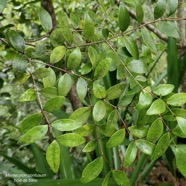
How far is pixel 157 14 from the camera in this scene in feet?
1.15

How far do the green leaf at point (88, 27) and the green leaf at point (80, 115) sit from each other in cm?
10

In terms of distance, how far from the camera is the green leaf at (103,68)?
317 mm

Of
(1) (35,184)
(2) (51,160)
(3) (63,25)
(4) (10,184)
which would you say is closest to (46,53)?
(3) (63,25)

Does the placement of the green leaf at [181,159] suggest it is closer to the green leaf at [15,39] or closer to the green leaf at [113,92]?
the green leaf at [113,92]

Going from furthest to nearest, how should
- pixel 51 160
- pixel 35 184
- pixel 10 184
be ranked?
1. pixel 10 184
2. pixel 35 184
3. pixel 51 160

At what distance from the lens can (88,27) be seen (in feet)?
1.08

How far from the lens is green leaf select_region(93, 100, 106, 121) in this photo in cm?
31

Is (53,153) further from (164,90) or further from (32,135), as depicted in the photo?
(164,90)

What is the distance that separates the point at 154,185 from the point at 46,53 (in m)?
0.64

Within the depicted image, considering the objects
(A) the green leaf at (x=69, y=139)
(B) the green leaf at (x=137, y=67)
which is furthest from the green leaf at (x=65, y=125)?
(B) the green leaf at (x=137, y=67)

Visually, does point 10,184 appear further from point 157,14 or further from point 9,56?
point 157,14

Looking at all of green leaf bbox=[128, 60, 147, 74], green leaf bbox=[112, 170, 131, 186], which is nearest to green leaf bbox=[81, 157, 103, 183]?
green leaf bbox=[112, 170, 131, 186]

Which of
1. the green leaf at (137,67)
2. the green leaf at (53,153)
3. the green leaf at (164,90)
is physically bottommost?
the green leaf at (53,153)

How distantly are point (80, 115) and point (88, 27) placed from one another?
115 millimetres
